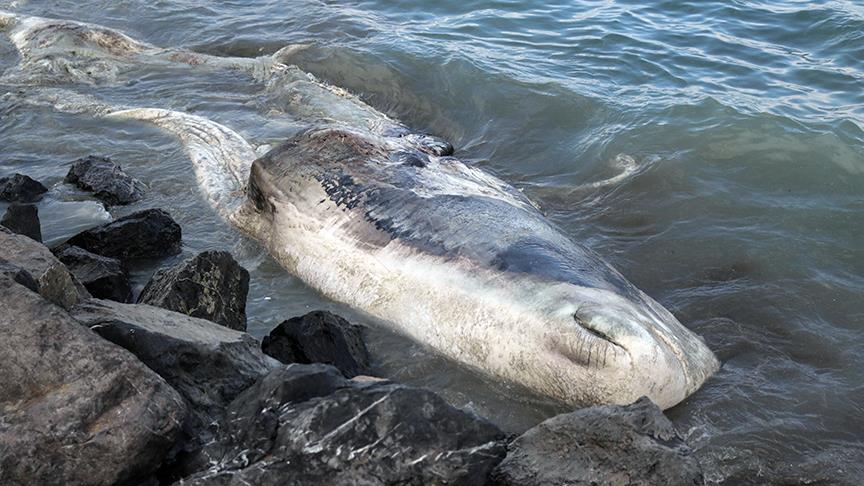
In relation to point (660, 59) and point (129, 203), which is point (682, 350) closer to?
point (129, 203)

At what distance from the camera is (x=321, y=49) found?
483 inches

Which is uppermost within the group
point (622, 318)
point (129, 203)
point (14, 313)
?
point (14, 313)

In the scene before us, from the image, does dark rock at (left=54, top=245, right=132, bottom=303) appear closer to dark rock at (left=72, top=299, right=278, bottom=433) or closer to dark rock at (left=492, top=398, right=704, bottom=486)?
dark rock at (left=72, top=299, right=278, bottom=433)

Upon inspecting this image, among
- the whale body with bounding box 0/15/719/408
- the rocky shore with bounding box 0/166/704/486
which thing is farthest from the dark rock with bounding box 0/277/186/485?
the whale body with bounding box 0/15/719/408

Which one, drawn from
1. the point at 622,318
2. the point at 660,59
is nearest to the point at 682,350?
the point at 622,318

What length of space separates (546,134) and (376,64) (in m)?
2.83

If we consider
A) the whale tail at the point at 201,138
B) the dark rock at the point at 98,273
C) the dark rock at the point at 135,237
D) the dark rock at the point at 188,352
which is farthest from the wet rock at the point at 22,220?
the dark rock at the point at 188,352

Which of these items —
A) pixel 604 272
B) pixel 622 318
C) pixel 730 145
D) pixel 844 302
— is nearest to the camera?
pixel 622 318

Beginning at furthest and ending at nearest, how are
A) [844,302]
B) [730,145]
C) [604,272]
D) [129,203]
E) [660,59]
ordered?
[660,59], [730,145], [129,203], [844,302], [604,272]

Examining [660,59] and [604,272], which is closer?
[604,272]

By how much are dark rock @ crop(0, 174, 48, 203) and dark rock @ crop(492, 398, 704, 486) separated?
17.4 ft

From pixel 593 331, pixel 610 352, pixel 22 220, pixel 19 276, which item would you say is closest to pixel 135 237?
pixel 22 220

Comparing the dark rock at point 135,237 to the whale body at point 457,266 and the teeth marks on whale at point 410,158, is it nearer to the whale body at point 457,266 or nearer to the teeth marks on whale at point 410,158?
the whale body at point 457,266

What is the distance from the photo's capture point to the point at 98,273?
5.91 metres
